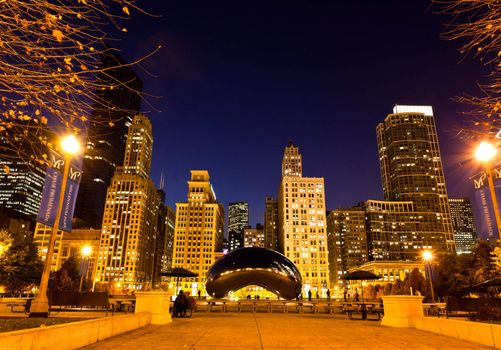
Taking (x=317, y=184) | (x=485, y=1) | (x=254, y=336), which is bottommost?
(x=254, y=336)

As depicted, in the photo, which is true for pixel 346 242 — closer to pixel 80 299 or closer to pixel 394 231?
pixel 394 231

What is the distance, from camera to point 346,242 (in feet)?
579

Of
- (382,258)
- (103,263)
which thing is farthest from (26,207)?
(382,258)

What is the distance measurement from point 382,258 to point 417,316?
176m

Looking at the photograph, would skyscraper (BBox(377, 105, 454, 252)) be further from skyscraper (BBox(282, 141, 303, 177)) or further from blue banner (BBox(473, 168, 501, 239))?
blue banner (BBox(473, 168, 501, 239))

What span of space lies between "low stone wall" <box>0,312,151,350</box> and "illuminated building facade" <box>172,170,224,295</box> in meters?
148

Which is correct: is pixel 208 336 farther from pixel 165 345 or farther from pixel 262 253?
pixel 262 253

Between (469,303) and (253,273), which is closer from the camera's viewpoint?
(469,303)

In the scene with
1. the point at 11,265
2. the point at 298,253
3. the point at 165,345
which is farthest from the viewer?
the point at 298,253

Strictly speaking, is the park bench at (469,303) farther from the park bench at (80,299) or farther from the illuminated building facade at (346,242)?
the illuminated building facade at (346,242)


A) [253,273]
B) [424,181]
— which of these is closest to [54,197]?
[253,273]

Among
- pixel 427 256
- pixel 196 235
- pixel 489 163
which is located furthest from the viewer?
pixel 196 235

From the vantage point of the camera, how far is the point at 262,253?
5591 centimetres

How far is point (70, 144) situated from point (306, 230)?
5483 inches
